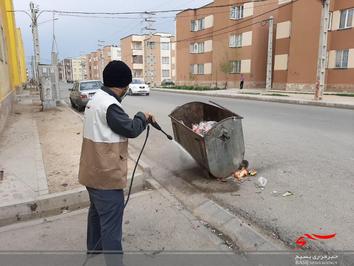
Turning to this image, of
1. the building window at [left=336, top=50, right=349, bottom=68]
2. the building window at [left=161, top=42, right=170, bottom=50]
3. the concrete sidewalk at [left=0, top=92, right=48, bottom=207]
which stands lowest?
the concrete sidewalk at [left=0, top=92, right=48, bottom=207]

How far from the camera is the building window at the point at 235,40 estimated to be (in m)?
37.2

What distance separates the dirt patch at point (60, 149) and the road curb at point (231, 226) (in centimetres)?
164

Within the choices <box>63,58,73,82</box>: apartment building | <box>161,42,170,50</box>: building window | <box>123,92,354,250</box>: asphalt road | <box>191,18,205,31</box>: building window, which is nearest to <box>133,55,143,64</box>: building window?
<box>161,42,170,50</box>: building window

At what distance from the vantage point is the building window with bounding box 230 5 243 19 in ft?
120

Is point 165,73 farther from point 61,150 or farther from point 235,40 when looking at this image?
point 61,150

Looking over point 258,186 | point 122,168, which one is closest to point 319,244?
point 258,186

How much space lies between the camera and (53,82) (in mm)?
16484

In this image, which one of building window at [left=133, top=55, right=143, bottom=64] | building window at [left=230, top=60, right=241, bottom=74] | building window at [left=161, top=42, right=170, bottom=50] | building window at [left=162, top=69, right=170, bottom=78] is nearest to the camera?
building window at [left=230, top=60, right=241, bottom=74]

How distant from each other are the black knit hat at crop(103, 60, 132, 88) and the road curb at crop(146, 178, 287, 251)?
2103 millimetres

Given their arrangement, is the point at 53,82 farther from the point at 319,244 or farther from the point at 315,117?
the point at 319,244

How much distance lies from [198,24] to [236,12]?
25.6 ft

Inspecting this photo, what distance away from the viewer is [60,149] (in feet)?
24.0

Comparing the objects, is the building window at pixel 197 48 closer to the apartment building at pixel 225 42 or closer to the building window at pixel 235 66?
the apartment building at pixel 225 42

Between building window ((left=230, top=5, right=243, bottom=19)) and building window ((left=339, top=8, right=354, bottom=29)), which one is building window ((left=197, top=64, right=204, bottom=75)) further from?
building window ((left=339, top=8, right=354, bottom=29))
